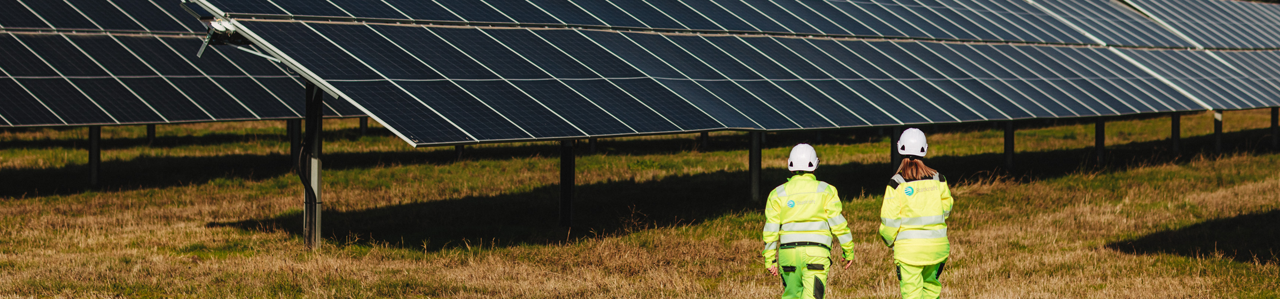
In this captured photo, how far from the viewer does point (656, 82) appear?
47.4 feet

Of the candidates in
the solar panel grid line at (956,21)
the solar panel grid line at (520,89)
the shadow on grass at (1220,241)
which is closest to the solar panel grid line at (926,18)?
→ the solar panel grid line at (956,21)

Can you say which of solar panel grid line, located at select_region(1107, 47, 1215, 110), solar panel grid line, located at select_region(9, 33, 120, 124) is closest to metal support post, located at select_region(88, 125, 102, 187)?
solar panel grid line, located at select_region(9, 33, 120, 124)

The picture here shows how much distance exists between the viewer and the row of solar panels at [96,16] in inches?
792

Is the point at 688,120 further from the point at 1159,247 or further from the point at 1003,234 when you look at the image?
the point at 1159,247

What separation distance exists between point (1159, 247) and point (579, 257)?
7.15 m

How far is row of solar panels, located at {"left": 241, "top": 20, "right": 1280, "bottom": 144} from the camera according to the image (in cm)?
1181

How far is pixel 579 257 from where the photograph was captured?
12.3 metres

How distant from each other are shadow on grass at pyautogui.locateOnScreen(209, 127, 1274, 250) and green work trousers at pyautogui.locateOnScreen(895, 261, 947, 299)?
234 inches

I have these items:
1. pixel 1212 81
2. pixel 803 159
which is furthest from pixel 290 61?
pixel 1212 81

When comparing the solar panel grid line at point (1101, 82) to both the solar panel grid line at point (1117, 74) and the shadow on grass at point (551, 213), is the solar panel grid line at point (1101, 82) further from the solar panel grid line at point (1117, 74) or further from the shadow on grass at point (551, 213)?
the shadow on grass at point (551, 213)

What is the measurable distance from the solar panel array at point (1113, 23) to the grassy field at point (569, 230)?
10.1 feet

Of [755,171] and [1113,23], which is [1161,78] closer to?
[1113,23]

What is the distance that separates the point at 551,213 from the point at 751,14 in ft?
19.6

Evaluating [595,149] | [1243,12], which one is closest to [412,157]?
[595,149]
